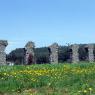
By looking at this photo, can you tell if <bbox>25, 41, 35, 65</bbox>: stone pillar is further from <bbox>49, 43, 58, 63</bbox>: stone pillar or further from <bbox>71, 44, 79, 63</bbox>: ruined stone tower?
<bbox>71, 44, 79, 63</bbox>: ruined stone tower

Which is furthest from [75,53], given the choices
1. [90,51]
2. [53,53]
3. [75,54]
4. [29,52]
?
[29,52]

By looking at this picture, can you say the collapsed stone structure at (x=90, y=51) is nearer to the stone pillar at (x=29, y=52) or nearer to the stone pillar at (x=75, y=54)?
the stone pillar at (x=75, y=54)

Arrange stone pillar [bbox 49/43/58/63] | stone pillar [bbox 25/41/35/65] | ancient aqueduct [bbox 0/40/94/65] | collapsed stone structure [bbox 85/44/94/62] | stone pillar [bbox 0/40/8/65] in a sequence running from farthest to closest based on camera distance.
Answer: collapsed stone structure [bbox 85/44/94/62]
stone pillar [bbox 49/43/58/63]
stone pillar [bbox 25/41/35/65]
ancient aqueduct [bbox 0/40/94/65]
stone pillar [bbox 0/40/8/65]

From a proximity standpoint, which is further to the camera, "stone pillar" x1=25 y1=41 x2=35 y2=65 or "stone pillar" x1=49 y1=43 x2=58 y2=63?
"stone pillar" x1=49 y1=43 x2=58 y2=63

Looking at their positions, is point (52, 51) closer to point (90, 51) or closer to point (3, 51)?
point (90, 51)

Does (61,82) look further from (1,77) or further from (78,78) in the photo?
(1,77)

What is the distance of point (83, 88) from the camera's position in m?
12.5

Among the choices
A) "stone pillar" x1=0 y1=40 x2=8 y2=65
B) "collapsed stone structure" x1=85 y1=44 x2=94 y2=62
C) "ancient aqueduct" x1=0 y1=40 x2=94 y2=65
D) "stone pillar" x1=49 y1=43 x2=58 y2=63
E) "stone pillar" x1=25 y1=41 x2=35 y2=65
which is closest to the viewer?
"stone pillar" x1=0 y1=40 x2=8 y2=65

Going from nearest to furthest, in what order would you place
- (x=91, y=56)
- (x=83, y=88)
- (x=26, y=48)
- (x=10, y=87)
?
(x=83, y=88) → (x=10, y=87) → (x=26, y=48) → (x=91, y=56)

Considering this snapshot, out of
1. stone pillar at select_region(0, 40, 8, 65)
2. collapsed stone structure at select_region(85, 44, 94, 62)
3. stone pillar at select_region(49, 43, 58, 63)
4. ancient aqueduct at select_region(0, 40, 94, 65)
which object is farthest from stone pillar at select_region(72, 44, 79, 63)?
stone pillar at select_region(0, 40, 8, 65)

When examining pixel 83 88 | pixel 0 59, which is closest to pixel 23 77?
pixel 83 88

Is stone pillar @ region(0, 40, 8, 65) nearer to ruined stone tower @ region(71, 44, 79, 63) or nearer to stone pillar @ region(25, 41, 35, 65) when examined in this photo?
stone pillar @ region(25, 41, 35, 65)

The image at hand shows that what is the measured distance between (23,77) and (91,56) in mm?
29197

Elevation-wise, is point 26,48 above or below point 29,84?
above
